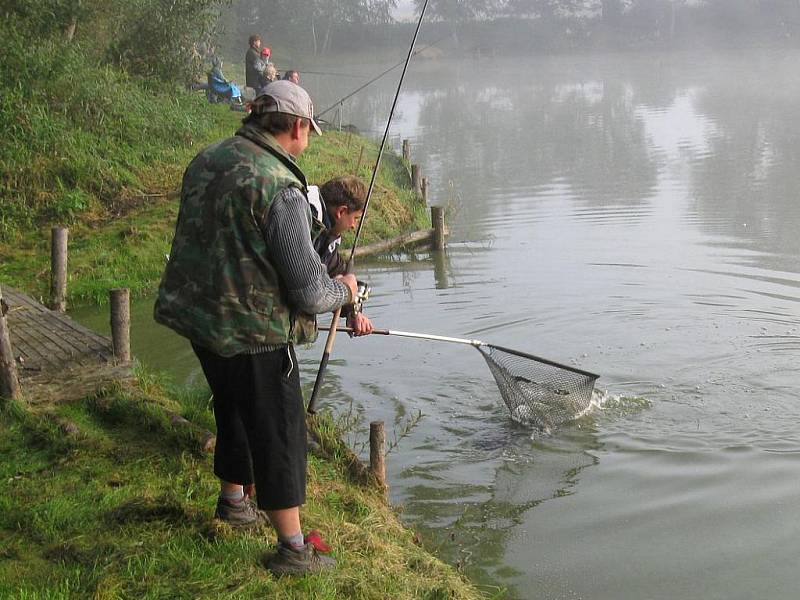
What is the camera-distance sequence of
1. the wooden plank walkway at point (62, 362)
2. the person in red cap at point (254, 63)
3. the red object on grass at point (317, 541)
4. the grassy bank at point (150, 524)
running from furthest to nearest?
the person in red cap at point (254, 63) < the wooden plank walkway at point (62, 362) < the red object on grass at point (317, 541) < the grassy bank at point (150, 524)

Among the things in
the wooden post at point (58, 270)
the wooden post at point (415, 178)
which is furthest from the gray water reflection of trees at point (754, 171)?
the wooden post at point (58, 270)

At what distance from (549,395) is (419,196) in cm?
1048

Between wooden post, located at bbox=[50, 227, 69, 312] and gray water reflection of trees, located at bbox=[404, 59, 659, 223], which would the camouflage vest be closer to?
wooden post, located at bbox=[50, 227, 69, 312]

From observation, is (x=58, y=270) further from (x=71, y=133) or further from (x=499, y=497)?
(x=499, y=497)

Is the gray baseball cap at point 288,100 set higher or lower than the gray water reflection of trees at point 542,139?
higher

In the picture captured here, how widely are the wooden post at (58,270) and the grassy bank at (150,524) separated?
153 inches

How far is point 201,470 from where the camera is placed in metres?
5.09

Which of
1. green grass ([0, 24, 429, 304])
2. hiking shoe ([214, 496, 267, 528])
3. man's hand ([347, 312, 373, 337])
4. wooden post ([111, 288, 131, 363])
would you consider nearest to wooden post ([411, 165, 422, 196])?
green grass ([0, 24, 429, 304])

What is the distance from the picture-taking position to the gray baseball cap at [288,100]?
3.51 metres

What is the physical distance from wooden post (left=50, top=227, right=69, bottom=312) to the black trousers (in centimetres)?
667

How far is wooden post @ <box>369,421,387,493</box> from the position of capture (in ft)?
17.8

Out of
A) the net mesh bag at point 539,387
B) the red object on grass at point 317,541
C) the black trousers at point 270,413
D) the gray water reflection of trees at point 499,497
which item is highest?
the black trousers at point 270,413

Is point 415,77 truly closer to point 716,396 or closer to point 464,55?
point 464,55

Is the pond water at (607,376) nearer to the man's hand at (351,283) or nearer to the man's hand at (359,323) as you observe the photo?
the man's hand at (359,323)
